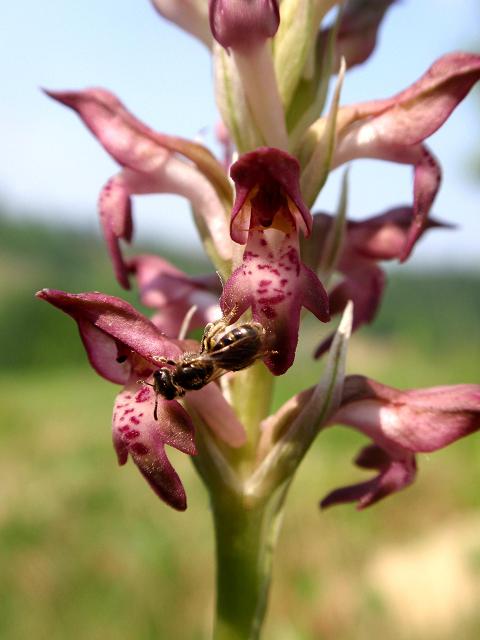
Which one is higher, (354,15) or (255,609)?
(354,15)

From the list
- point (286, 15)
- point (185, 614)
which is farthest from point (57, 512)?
point (286, 15)

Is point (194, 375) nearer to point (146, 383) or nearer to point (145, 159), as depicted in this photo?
point (146, 383)

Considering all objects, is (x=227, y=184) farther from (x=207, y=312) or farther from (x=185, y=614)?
(x=185, y=614)

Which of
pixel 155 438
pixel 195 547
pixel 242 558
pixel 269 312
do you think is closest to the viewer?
pixel 269 312

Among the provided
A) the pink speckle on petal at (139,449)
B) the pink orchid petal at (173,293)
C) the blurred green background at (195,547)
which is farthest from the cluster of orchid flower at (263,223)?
the blurred green background at (195,547)

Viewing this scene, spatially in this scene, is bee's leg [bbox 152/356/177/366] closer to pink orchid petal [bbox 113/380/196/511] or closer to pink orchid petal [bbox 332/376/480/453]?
pink orchid petal [bbox 113/380/196/511]

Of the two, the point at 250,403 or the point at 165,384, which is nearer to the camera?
the point at 165,384

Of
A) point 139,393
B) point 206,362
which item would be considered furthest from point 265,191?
point 139,393
